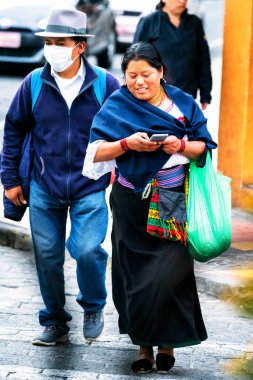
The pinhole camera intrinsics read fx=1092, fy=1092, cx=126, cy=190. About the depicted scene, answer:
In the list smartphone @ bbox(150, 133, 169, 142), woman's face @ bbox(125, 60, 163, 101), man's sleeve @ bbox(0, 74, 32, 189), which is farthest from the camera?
man's sleeve @ bbox(0, 74, 32, 189)

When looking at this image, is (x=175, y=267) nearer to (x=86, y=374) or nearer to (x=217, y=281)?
(x=86, y=374)

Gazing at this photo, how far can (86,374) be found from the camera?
5672mm

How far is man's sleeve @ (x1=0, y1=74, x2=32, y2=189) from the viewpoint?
5.91 metres

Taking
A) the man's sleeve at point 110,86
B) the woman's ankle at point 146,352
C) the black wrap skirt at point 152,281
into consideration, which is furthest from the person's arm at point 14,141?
the woman's ankle at point 146,352

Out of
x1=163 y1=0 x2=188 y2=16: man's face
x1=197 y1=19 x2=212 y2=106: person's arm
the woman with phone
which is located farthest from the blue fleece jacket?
x1=197 y1=19 x2=212 y2=106: person's arm

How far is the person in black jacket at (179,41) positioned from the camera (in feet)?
29.9

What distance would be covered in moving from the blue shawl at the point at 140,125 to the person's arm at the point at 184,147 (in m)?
0.05

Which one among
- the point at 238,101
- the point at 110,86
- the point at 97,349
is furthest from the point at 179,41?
the point at 97,349

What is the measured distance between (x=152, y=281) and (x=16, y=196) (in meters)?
1.02

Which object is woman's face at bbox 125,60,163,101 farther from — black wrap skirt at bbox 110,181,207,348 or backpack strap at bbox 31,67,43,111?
backpack strap at bbox 31,67,43,111

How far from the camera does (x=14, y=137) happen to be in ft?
A: 19.7

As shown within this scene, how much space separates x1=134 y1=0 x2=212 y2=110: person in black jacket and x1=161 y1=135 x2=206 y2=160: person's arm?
3.65 meters

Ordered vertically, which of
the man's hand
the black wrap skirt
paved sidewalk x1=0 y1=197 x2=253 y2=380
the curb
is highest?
the man's hand

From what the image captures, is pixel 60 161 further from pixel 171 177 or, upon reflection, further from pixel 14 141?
pixel 171 177
